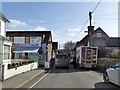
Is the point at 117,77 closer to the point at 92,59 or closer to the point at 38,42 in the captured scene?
the point at 92,59

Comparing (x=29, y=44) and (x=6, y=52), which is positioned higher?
A: (x=29, y=44)

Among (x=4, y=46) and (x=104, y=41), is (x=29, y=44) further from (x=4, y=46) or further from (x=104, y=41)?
(x=104, y=41)

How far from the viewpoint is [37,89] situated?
768 centimetres

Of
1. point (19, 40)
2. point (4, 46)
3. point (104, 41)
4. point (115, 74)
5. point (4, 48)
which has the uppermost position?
point (104, 41)

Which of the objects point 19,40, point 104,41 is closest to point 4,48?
point 19,40

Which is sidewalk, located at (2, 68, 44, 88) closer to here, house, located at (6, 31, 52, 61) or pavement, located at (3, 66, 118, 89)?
pavement, located at (3, 66, 118, 89)

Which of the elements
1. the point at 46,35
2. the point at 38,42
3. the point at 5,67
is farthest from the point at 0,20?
the point at 46,35

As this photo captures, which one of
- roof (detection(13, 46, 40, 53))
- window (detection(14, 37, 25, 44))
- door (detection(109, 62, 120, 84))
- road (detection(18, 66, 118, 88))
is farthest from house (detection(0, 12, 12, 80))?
window (detection(14, 37, 25, 44))

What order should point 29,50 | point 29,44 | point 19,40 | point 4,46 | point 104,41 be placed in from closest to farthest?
point 4,46
point 29,50
point 29,44
point 19,40
point 104,41

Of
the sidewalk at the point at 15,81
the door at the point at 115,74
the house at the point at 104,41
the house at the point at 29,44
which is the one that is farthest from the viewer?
the house at the point at 104,41

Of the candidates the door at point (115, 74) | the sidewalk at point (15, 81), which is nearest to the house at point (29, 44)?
the sidewalk at point (15, 81)

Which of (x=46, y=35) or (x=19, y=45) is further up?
(x=46, y=35)

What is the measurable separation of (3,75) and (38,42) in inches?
791

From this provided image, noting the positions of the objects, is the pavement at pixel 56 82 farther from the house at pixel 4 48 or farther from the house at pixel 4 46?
the house at pixel 4 46
